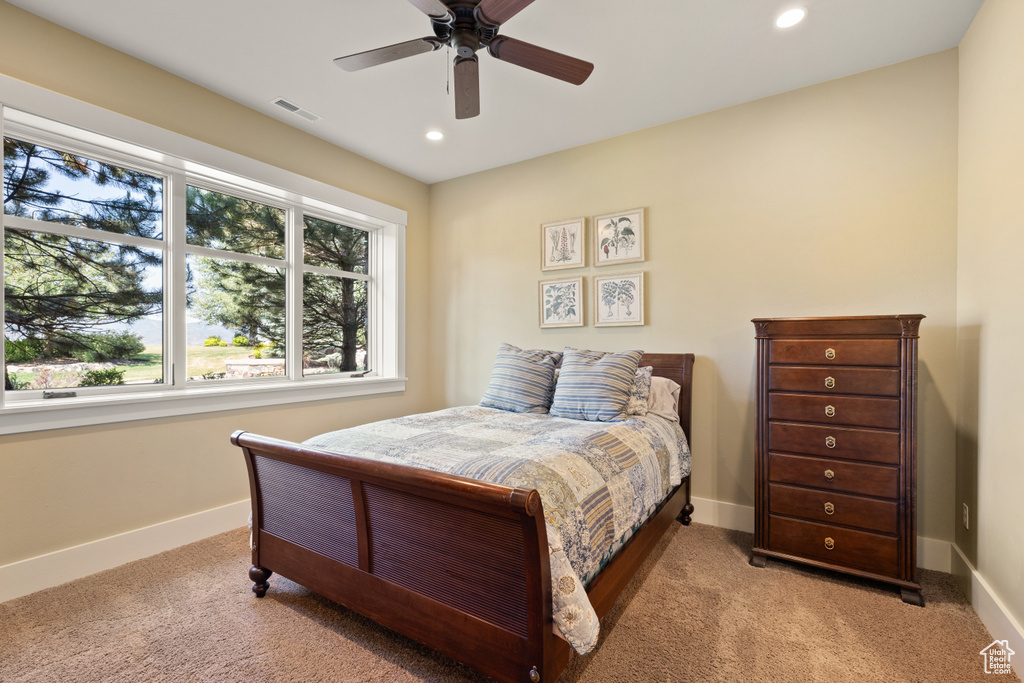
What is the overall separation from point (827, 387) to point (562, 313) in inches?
71.0

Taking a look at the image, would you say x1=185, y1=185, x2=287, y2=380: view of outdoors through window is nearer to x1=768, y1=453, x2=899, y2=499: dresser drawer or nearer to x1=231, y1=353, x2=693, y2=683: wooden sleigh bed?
x1=231, y1=353, x2=693, y2=683: wooden sleigh bed

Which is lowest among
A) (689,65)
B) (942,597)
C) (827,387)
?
(942,597)

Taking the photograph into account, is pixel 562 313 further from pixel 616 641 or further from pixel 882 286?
pixel 616 641

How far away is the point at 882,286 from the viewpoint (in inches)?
95.3

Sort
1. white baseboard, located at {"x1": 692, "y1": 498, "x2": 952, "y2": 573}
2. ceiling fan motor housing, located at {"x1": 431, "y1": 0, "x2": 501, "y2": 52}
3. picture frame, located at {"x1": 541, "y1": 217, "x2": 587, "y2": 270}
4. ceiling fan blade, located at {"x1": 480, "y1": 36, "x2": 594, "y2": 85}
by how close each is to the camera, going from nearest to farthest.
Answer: ceiling fan motor housing, located at {"x1": 431, "y1": 0, "x2": 501, "y2": 52}
ceiling fan blade, located at {"x1": 480, "y1": 36, "x2": 594, "y2": 85}
white baseboard, located at {"x1": 692, "y1": 498, "x2": 952, "y2": 573}
picture frame, located at {"x1": 541, "y1": 217, "x2": 587, "y2": 270}

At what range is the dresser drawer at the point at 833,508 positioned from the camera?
2047mm

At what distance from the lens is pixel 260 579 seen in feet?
6.58

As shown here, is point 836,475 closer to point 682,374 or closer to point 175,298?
point 682,374

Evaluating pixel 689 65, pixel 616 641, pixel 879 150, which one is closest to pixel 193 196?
pixel 689 65

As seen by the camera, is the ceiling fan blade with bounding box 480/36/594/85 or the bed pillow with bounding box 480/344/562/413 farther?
the bed pillow with bounding box 480/344/562/413

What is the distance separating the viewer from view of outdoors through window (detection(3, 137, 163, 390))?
2.16 meters

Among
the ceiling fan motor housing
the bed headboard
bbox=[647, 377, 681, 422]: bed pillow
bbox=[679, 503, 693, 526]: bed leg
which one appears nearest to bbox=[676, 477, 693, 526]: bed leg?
bbox=[679, 503, 693, 526]: bed leg

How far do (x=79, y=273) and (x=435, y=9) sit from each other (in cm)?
228

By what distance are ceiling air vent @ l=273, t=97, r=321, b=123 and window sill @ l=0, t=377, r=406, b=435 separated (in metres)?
1.82
